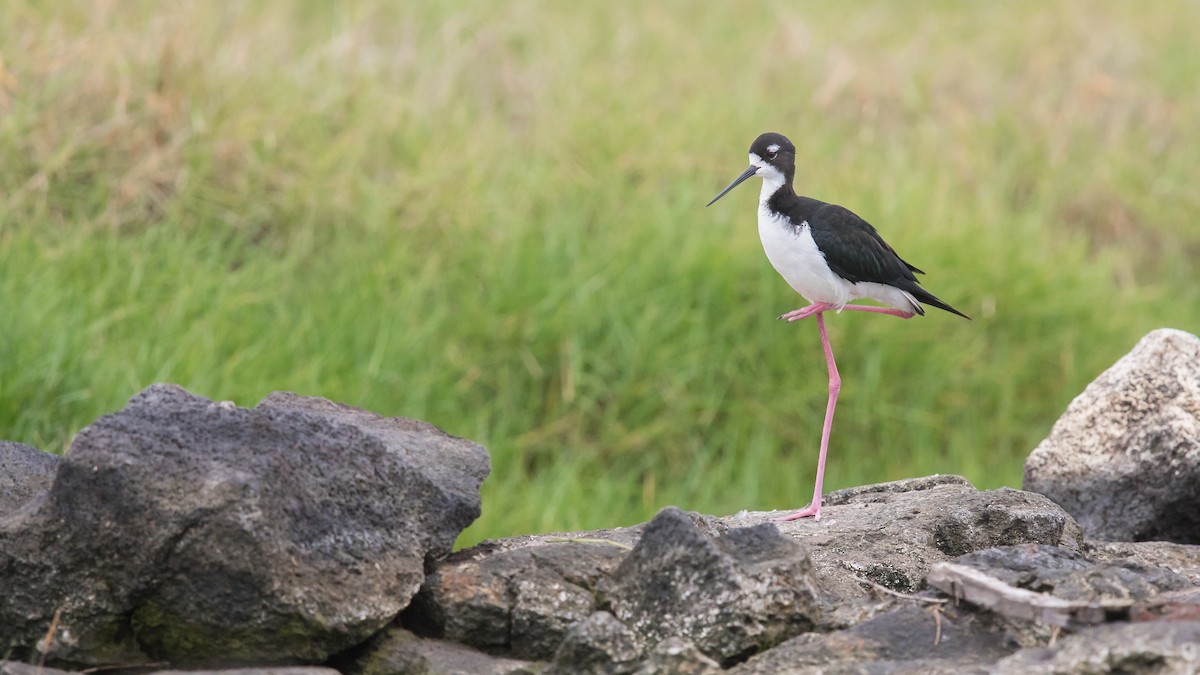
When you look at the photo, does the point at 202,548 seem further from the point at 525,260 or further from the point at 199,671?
the point at 525,260

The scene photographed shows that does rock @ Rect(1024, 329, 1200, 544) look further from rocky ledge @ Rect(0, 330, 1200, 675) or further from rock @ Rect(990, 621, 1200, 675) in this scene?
rock @ Rect(990, 621, 1200, 675)

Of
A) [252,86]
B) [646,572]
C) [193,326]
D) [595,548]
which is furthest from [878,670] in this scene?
[252,86]

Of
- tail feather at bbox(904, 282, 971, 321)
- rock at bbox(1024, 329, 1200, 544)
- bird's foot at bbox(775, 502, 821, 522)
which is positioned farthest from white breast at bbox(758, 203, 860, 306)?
rock at bbox(1024, 329, 1200, 544)

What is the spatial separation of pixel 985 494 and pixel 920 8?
9.78 meters

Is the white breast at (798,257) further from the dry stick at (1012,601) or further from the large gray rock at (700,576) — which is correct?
the dry stick at (1012,601)

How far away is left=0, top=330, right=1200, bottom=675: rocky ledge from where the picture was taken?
3.11m

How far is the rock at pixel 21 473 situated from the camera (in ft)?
11.8

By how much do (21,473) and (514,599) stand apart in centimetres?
134

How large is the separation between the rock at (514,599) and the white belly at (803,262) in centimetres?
122

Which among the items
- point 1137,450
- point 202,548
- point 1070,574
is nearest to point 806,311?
point 1137,450

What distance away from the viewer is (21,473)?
3.71m

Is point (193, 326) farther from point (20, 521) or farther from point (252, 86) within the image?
point (20, 521)

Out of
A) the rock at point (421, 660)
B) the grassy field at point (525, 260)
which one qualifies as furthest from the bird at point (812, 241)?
the grassy field at point (525, 260)

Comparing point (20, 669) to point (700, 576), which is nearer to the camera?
point (20, 669)
